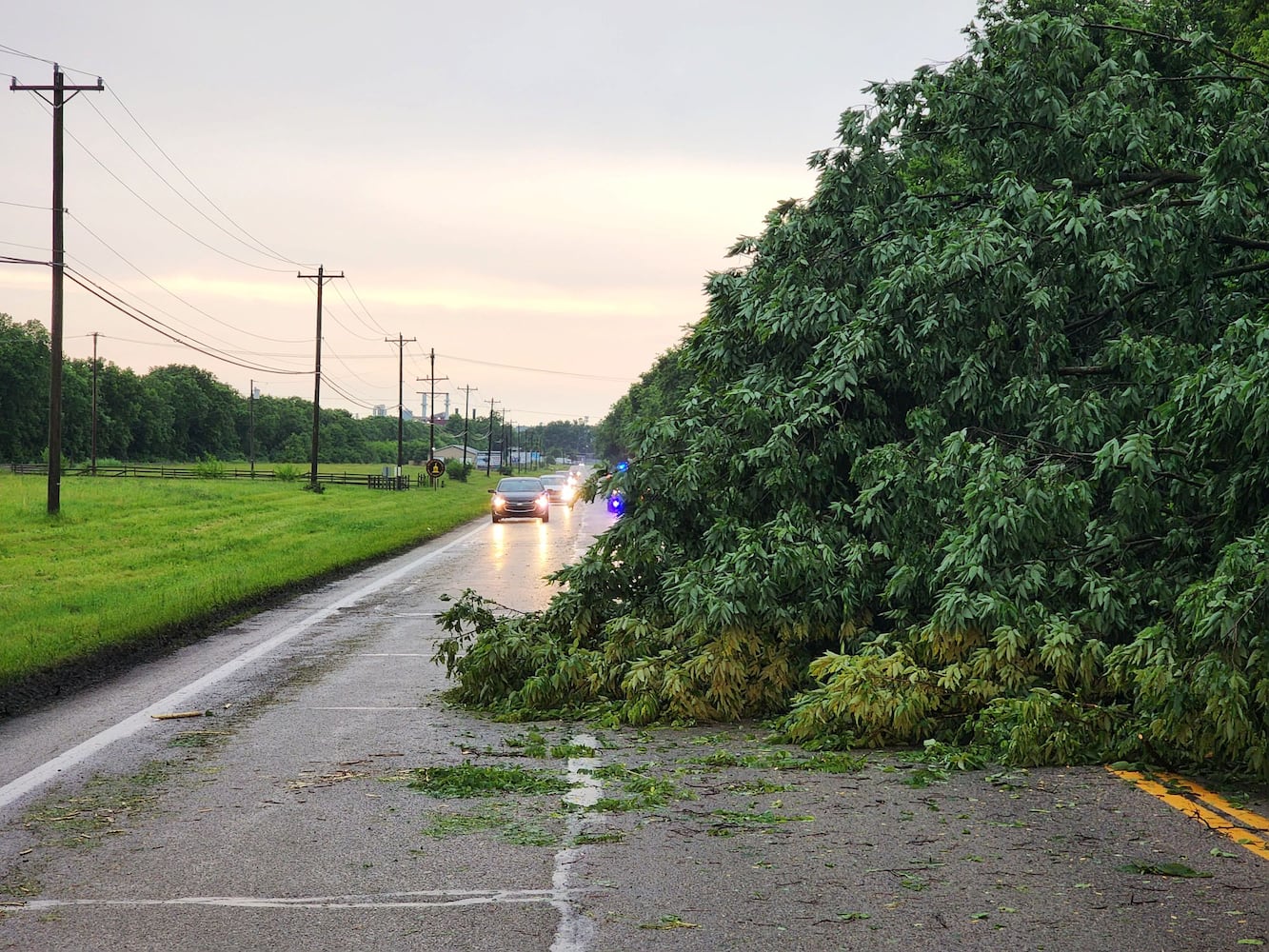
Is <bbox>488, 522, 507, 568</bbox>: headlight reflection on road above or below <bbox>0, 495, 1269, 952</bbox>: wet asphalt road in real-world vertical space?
below

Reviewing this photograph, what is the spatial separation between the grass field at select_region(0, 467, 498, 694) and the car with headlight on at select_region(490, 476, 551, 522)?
1.91m

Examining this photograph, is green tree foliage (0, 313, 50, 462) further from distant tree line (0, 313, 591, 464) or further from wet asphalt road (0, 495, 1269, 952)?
wet asphalt road (0, 495, 1269, 952)

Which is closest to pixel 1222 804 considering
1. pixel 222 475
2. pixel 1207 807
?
pixel 1207 807

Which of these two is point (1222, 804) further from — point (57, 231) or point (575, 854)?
point (57, 231)

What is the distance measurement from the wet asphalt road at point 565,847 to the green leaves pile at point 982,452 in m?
0.57

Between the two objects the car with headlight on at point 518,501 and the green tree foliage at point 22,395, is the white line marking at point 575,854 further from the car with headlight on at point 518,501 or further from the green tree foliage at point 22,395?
the green tree foliage at point 22,395

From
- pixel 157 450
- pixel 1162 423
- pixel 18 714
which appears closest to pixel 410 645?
pixel 18 714

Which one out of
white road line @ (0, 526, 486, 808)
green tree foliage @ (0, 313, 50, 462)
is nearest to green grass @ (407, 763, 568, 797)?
white road line @ (0, 526, 486, 808)

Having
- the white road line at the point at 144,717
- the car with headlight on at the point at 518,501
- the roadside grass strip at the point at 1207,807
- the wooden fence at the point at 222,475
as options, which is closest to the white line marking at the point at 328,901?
the white road line at the point at 144,717

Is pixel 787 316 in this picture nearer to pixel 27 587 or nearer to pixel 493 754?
pixel 493 754

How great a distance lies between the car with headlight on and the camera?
40844mm

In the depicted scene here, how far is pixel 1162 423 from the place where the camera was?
793 centimetres

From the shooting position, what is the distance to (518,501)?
41156 millimetres

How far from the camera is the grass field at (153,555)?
13086 millimetres
